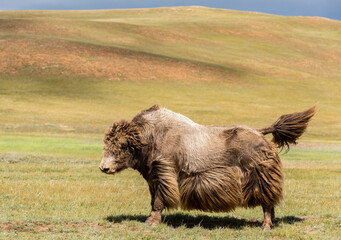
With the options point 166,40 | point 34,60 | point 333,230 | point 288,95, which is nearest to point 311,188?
point 333,230

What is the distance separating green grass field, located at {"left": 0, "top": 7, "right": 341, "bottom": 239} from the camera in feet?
27.4

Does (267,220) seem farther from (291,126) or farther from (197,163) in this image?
(291,126)

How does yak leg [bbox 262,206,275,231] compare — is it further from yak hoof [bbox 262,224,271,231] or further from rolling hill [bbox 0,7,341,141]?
rolling hill [bbox 0,7,341,141]

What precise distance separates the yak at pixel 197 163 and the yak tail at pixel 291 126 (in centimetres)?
36

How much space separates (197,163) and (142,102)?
42.9 metres

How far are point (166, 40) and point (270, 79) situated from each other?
26120 millimetres

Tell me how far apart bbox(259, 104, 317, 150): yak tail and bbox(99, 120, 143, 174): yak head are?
221 centimetres

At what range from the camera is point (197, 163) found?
7773 mm

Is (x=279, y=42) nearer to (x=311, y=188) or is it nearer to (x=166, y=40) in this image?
(x=166, y=40)

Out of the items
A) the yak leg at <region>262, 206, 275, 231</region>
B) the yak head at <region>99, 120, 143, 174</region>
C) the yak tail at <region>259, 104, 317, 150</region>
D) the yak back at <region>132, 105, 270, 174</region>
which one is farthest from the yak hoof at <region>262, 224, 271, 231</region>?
the yak head at <region>99, 120, 143, 174</region>

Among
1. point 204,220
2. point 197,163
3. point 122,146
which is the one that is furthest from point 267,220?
point 122,146

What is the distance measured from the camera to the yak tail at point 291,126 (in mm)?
8305

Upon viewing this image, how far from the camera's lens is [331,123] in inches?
1800

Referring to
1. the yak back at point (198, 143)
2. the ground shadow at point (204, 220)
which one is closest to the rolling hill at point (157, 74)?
the ground shadow at point (204, 220)
